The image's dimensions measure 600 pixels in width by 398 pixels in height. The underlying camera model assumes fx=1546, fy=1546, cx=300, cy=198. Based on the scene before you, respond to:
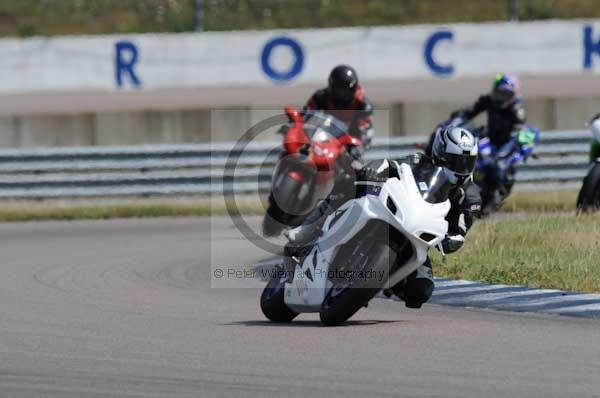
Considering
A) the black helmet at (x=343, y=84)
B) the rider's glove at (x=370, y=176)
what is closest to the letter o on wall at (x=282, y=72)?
the black helmet at (x=343, y=84)

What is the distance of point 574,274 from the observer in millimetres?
9906

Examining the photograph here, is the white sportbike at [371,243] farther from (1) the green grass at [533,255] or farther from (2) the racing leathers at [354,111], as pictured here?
(2) the racing leathers at [354,111]

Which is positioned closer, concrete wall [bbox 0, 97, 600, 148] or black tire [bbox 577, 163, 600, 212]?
black tire [bbox 577, 163, 600, 212]

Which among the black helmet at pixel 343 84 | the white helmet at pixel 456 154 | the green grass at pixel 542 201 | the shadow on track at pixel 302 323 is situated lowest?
the green grass at pixel 542 201

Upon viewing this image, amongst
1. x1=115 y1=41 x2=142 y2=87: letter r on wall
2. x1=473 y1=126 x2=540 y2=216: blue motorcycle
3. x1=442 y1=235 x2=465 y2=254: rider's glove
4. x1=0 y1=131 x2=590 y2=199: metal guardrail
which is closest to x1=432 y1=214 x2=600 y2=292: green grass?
x1=442 y1=235 x2=465 y2=254: rider's glove

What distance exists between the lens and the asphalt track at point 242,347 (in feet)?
21.9

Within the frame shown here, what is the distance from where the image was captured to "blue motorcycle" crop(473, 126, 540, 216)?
51.8 feet

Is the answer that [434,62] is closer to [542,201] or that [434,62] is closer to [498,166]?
[542,201]

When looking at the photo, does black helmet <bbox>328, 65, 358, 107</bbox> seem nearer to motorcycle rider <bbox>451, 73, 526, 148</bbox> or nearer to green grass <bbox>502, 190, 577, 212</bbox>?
motorcycle rider <bbox>451, 73, 526, 148</bbox>

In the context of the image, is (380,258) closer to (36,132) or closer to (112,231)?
(112,231)

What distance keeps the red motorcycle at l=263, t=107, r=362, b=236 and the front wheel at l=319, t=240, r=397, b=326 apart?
13.5 feet

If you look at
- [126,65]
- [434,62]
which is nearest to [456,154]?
[434,62]

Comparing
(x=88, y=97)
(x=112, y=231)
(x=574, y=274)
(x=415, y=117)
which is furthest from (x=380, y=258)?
(x=88, y=97)

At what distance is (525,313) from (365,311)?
1060mm
